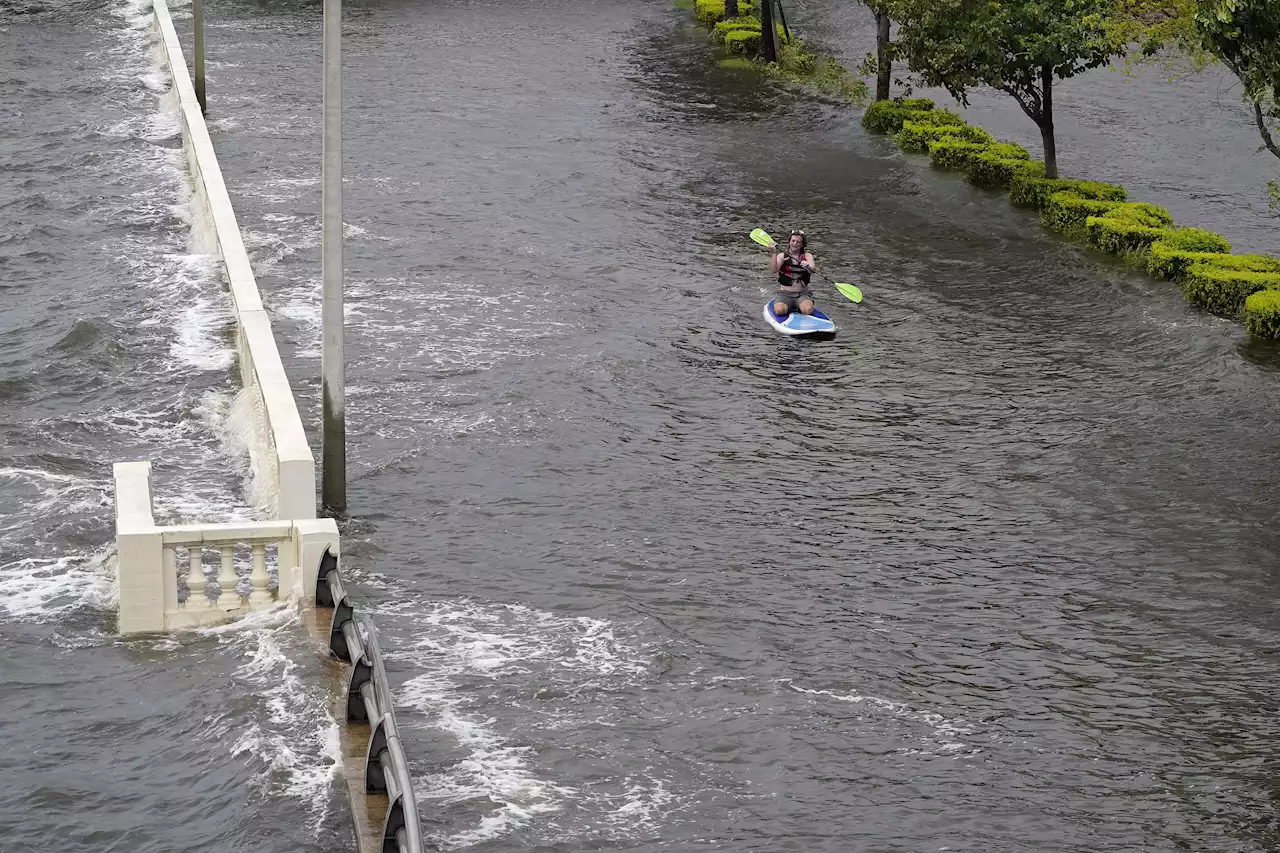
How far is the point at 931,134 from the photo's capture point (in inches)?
1423

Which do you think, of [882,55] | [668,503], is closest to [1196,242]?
[882,55]

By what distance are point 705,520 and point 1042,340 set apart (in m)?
8.47

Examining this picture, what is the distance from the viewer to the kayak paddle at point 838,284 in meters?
25.9

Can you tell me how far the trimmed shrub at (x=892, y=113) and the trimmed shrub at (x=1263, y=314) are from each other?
14.7 m

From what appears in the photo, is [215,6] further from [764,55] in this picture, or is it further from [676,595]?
[676,595]

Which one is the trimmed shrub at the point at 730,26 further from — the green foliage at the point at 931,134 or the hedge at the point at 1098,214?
the green foliage at the point at 931,134

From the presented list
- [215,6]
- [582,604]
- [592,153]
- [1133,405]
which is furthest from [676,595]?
[215,6]

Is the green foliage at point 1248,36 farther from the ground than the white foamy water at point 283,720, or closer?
farther from the ground

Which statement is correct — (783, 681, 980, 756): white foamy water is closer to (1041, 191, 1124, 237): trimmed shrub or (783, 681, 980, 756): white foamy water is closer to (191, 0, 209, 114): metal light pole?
(1041, 191, 1124, 237): trimmed shrub

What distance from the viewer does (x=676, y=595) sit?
16.5m

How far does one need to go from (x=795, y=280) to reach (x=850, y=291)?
133 centimetres

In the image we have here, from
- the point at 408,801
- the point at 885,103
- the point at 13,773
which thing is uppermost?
the point at 885,103

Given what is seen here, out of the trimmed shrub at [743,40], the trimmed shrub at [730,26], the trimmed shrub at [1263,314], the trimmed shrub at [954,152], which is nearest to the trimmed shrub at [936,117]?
the trimmed shrub at [954,152]

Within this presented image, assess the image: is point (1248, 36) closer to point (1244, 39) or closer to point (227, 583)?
point (1244, 39)
